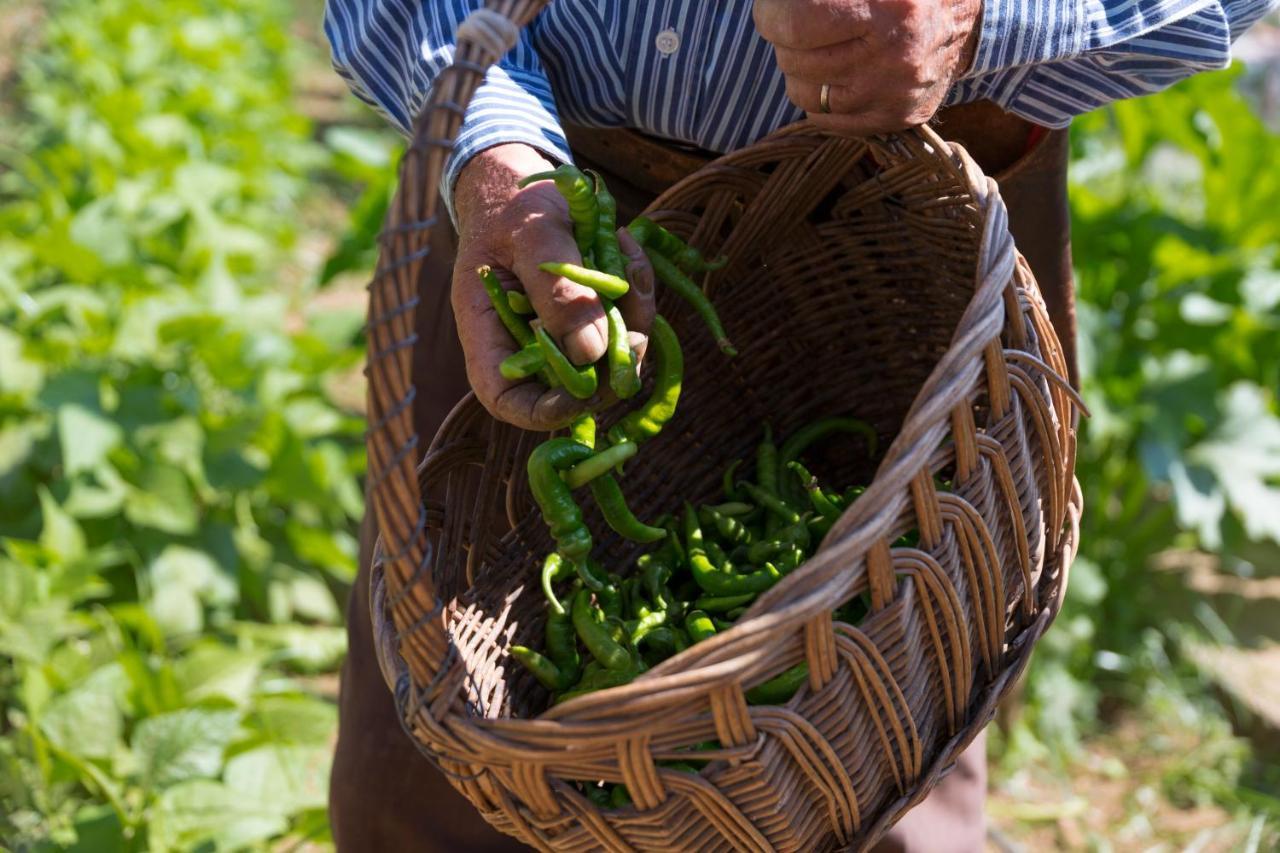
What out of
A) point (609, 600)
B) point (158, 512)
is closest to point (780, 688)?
point (609, 600)

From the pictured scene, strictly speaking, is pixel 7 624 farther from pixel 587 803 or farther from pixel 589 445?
pixel 587 803

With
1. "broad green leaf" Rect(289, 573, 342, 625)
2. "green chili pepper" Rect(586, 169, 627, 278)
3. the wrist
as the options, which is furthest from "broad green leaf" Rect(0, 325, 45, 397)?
"green chili pepper" Rect(586, 169, 627, 278)

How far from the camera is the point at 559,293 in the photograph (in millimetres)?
1494

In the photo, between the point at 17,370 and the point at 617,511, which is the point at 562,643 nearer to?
the point at 617,511

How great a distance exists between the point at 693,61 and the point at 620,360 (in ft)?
1.47

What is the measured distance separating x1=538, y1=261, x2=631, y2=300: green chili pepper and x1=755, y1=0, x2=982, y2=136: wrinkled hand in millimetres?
288

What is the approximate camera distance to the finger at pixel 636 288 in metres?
1.62

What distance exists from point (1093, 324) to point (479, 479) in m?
2.18

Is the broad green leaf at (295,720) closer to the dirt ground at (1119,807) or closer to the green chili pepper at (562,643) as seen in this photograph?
the green chili pepper at (562,643)

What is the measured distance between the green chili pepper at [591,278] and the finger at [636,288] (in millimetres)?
65

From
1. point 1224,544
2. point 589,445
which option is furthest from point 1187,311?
point 589,445

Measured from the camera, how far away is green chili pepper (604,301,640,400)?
5.08 feet

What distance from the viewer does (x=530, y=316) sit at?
1.58 m

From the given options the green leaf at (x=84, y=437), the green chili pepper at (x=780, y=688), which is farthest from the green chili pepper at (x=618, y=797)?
the green leaf at (x=84, y=437)
